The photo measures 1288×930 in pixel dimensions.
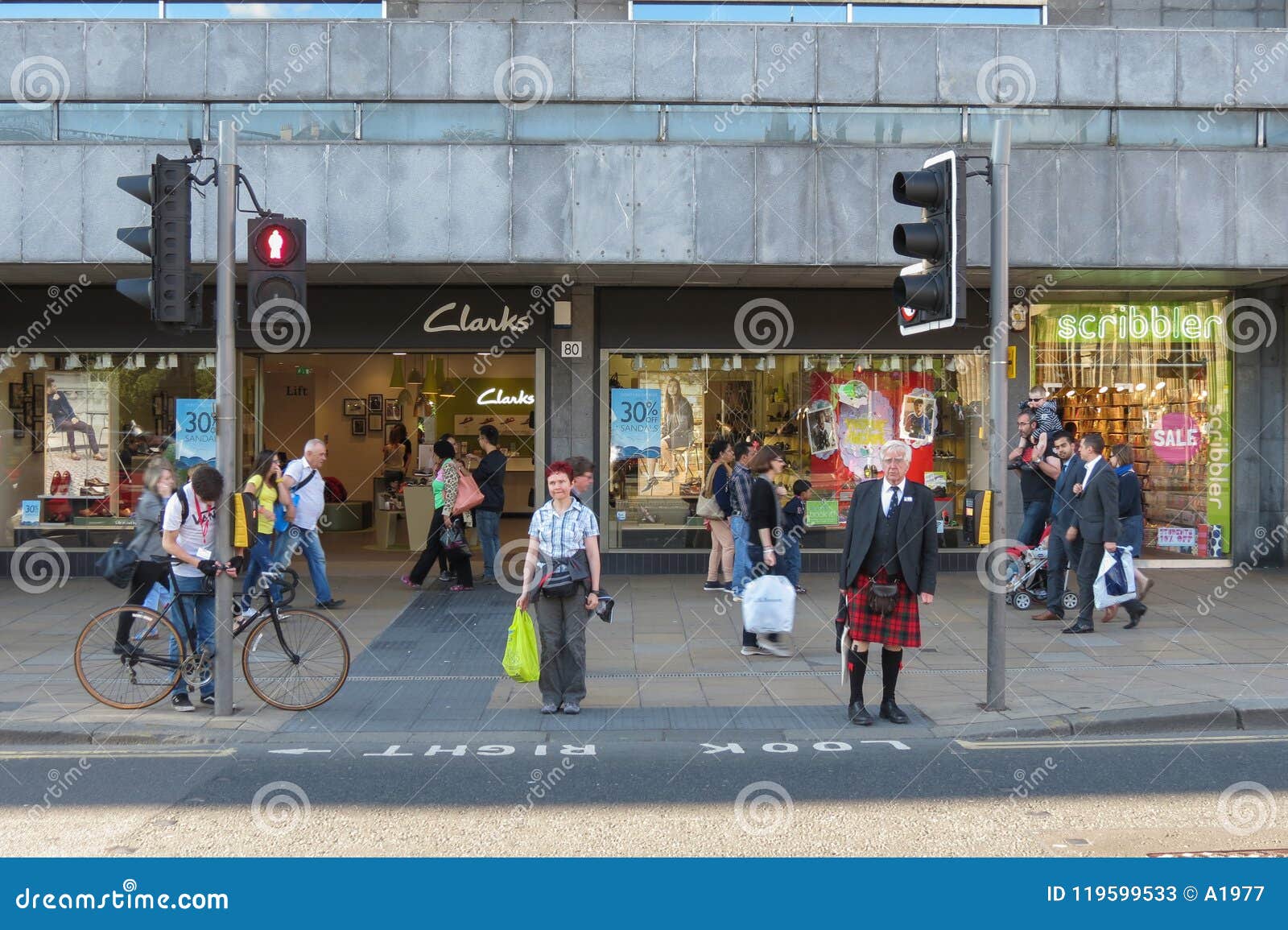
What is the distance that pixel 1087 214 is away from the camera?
12859mm

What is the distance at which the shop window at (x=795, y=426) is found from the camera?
14898 millimetres

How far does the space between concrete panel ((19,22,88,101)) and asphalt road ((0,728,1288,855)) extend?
28.6 feet

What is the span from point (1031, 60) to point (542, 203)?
19.5 feet

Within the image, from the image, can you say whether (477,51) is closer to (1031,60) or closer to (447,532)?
(447,532)

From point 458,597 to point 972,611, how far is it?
5.60 metres

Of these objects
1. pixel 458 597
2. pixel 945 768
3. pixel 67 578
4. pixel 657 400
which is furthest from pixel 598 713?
pixel 67 578

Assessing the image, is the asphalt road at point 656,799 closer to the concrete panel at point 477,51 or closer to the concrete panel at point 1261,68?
the concrete panel at point 477,51

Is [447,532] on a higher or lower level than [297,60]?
lower

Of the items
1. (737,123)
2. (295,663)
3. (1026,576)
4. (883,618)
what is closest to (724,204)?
(737,123)

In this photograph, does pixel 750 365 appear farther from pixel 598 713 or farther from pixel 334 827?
pixel 334 827

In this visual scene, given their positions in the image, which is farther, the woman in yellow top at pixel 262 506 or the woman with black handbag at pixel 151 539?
the woman in yellow top at pixel 262 506

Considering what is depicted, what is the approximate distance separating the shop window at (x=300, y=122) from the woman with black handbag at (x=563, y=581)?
6841 millimetres

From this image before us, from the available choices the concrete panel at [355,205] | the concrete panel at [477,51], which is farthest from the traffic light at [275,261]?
the concrete panel at [477,51]

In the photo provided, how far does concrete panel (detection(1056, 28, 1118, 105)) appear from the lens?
13.2 metres
